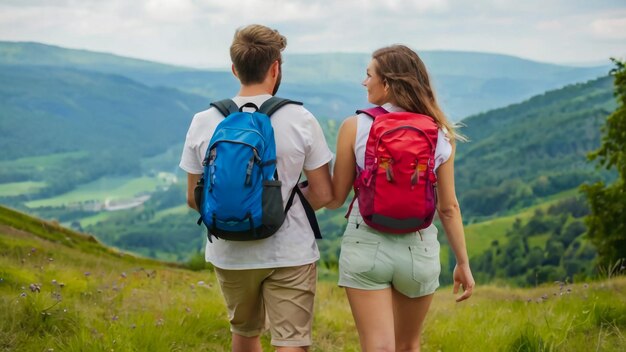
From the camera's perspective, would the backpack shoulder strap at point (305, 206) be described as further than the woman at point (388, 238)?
Yes

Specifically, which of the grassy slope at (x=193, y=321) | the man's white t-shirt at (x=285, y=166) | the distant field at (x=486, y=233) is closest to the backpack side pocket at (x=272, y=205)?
the man's white t-shirt at (x=285, y=166)

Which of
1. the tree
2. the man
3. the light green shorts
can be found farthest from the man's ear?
the tree

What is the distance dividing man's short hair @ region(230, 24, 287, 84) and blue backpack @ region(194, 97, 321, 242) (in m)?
0.15

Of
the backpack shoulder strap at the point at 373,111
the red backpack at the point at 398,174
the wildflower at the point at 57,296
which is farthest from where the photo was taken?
the wildflower at the point at 57,296

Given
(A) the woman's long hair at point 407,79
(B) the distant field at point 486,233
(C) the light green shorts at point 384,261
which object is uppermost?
(A) the woman's long hair at point 407,79

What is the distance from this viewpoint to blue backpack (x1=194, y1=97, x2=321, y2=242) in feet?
11.7

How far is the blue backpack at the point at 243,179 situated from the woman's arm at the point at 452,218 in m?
0.80

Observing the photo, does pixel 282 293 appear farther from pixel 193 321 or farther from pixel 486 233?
pixel 486 233

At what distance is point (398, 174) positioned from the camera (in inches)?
141

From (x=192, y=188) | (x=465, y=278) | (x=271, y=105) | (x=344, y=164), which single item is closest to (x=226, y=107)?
(x=271, y=105)

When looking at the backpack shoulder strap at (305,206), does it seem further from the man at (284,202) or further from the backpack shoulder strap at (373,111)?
the backpack shoulder strap at (373,111)

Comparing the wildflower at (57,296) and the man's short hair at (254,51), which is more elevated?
the man's short hair at (254,51)

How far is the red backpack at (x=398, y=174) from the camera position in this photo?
357 centimetres

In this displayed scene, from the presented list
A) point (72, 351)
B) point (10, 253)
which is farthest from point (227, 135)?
point (10, 253)
